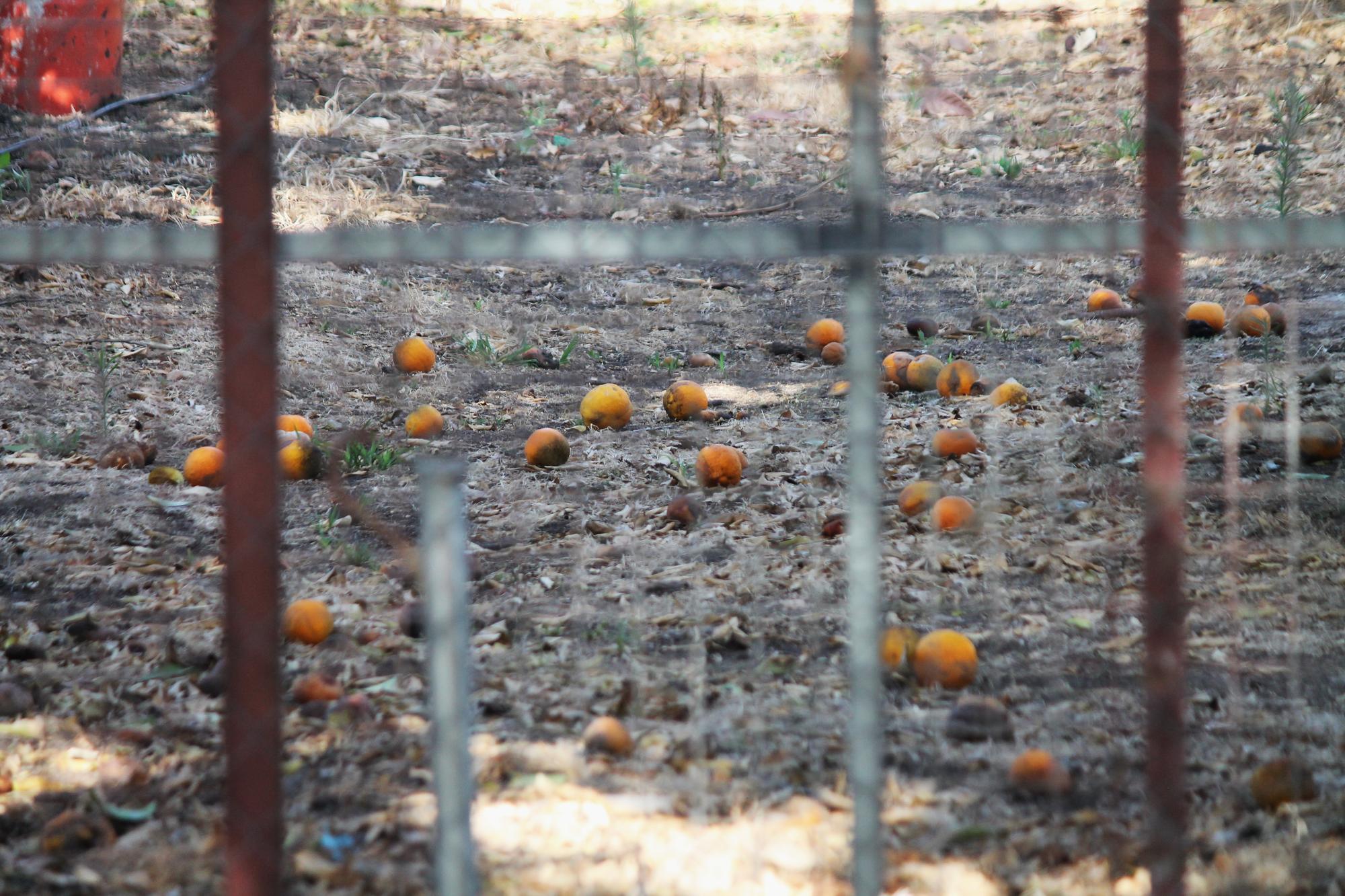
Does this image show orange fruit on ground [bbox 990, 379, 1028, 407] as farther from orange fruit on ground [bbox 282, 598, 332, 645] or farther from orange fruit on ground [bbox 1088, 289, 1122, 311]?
orange fruit on ground [bbox 282, 598, 332, 645]

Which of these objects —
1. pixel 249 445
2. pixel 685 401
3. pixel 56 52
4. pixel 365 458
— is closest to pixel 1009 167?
pixel 685 401

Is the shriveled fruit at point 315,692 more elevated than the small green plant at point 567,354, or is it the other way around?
the small green plant at point 567,354

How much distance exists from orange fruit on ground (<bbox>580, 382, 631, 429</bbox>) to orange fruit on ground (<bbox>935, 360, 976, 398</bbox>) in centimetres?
124

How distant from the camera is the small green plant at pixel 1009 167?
7.35m

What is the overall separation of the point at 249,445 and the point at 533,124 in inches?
286

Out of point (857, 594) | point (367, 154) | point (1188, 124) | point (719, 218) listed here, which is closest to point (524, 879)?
point (857, 594)

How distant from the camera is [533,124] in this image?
27.1ft

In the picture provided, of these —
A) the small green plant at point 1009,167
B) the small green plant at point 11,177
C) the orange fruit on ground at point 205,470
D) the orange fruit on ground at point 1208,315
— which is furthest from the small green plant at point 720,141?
the orange fruit on ground at point 205,470

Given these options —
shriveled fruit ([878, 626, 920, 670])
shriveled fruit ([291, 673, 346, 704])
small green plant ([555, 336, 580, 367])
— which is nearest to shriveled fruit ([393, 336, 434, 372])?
small green plant ([555, 336, 580, 367])

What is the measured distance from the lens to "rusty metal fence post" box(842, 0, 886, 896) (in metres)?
1.43

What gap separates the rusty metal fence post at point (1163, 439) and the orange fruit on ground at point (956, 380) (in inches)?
122

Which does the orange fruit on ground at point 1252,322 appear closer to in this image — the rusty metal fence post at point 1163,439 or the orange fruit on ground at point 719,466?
the orange fruit on ground at point 719,466

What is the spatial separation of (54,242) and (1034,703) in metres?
1.99

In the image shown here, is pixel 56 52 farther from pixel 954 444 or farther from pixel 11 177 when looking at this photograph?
pixel 954 444
